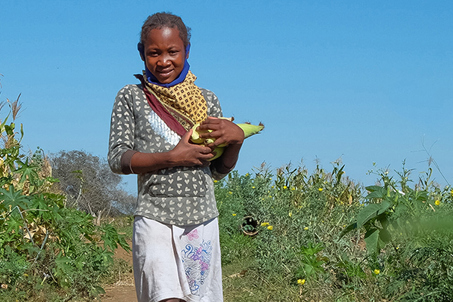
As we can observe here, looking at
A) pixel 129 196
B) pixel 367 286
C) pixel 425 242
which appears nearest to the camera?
pixel 425 242

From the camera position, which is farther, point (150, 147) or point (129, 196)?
point (129, 196)

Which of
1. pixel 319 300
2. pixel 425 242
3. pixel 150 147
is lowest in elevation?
pixel 319 300

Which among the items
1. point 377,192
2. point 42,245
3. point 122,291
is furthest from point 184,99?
point 122,291

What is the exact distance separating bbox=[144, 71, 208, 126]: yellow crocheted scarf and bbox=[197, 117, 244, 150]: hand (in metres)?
0.19

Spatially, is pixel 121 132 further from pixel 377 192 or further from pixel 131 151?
pixel 377 192

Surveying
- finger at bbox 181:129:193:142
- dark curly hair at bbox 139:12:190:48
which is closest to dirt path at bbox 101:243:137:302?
finger at bbox 181:129:193:142

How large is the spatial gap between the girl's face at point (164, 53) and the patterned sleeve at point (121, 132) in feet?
0.63

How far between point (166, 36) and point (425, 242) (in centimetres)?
196

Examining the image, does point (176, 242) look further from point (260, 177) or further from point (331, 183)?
point (260, 177)

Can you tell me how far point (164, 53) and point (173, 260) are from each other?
3.28 feet

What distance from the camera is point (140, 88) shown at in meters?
2.72

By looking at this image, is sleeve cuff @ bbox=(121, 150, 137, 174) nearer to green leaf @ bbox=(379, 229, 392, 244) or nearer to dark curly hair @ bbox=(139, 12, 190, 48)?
dark curly hair @ bbox=(139, 12, 190, 48)

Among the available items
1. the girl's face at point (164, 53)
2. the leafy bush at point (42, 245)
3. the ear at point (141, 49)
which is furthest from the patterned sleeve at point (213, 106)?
the leafy bush at point (42, 245)

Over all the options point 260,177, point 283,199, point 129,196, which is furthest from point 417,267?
point 129,196
